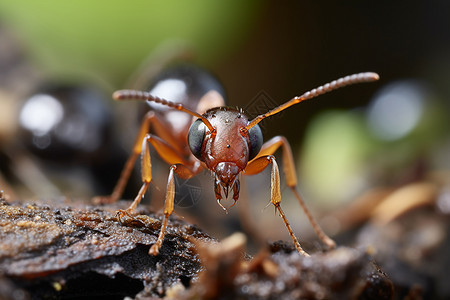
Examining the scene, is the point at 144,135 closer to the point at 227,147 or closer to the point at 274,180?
the point at 227,147

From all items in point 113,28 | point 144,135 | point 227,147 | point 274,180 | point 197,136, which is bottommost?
point 274,180

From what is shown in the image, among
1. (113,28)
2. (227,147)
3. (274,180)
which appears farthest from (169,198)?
(113,28)

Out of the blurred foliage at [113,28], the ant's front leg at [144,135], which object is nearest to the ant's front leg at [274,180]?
the ant's front leg at [144,135]

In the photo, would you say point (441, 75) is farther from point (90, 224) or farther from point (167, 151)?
point (90, 224)

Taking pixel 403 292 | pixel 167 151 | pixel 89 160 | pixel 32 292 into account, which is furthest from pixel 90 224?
pixel 89 160

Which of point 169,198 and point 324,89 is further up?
point 324,89

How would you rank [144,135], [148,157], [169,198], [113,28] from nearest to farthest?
[169,198], [148,157], [144,135], [113,28]
